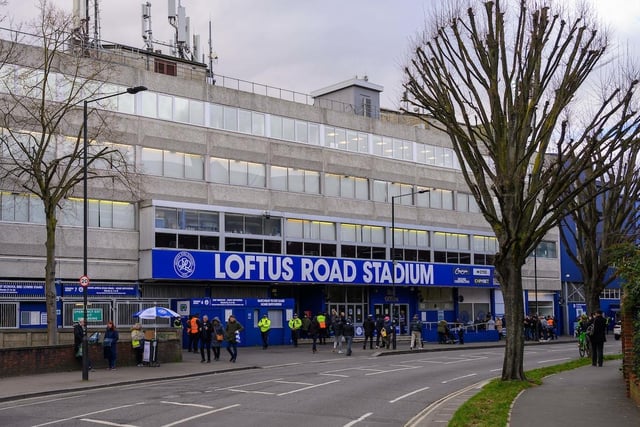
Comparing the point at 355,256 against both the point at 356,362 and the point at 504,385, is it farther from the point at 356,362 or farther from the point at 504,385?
the point at 504,385

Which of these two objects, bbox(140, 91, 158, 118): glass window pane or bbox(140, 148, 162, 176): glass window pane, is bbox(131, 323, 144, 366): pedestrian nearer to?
bbox(140, 148, 162, 176): glass window pane

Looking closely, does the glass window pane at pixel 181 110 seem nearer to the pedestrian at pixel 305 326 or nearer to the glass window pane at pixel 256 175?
the glass window pane at pixel 256 175

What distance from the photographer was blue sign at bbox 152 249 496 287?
39781 mm

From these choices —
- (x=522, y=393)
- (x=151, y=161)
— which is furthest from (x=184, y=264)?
(x=522, y=393)

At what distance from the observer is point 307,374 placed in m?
24.2

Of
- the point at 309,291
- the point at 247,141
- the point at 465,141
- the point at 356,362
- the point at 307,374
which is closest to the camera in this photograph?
the point at 465,141

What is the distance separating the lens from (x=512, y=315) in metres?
20.5

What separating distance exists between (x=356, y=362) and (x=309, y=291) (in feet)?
63.4

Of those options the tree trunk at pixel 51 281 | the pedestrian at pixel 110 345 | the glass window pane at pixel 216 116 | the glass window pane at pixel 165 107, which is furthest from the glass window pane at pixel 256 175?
the pedestrian at pixel 110 345

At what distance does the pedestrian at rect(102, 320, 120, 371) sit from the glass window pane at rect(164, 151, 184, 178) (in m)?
16.3

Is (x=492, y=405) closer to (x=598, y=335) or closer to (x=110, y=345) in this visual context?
(x=598, y=335)

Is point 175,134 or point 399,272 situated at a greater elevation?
point 175,134

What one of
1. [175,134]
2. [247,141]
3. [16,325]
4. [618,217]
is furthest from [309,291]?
[618,217]

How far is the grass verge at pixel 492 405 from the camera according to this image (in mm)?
13266
